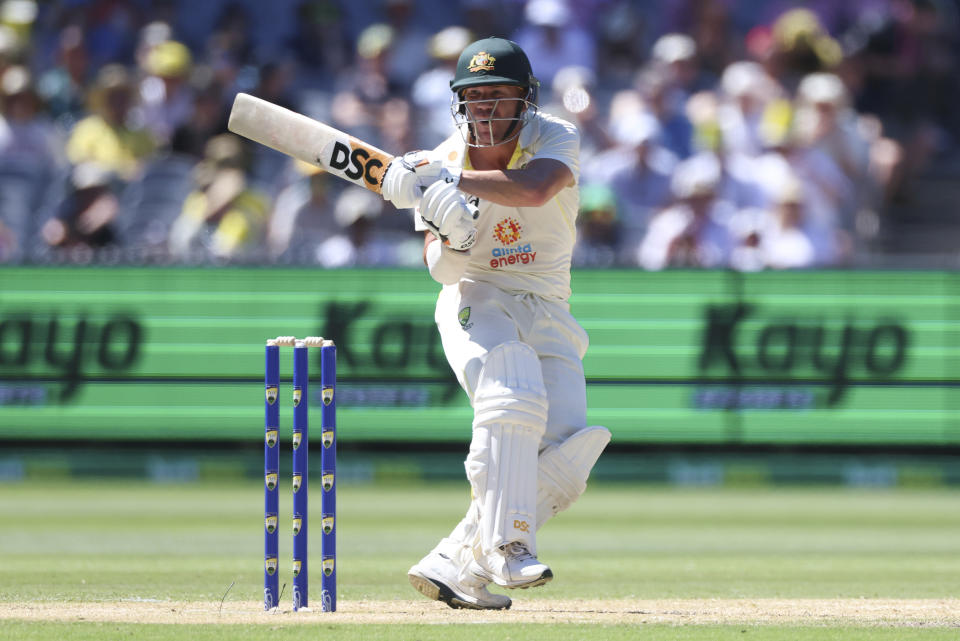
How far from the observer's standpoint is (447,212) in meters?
5.12

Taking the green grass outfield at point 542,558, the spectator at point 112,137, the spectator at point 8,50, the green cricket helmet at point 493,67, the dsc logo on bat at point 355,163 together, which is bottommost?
the green grass outfield at point 542,558

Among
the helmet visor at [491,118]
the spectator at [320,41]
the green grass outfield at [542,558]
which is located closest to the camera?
the green grass outfield at [542,558]

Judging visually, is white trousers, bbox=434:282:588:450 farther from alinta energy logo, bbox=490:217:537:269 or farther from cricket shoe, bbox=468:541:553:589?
cricket shoe, bbox=468:541:553:589

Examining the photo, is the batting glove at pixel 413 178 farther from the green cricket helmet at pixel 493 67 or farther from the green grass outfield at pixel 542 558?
the green grass outfield at pixel 542 558

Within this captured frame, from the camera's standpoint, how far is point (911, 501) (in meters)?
9.79

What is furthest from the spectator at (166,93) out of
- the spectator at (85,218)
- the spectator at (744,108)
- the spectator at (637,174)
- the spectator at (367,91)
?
the spectator at (744,108)

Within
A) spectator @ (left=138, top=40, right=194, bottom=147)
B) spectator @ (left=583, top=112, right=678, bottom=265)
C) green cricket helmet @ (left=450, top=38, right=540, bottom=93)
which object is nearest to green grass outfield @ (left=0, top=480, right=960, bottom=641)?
green cricket helmet @ (left=450, top=38, right=540, bottom=93)

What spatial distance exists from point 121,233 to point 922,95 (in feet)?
22.4

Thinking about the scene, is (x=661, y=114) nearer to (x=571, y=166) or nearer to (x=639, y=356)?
(x=639, y=356)

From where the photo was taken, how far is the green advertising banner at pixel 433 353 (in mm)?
10391

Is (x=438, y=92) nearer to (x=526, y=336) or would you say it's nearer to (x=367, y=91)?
(x=367, y=91)

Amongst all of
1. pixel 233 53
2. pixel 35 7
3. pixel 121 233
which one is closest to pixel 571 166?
pixel 121 233

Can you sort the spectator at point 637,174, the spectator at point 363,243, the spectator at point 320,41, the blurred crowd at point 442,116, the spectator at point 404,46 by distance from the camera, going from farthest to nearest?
1. the spectator at point 320,41
2. the spectator at point 404,46
3. the spectator at point 637,174
4. the blurred crowd at point 442,116
5. the spectator at point 363,243

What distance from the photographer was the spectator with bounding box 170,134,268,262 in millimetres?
11422
